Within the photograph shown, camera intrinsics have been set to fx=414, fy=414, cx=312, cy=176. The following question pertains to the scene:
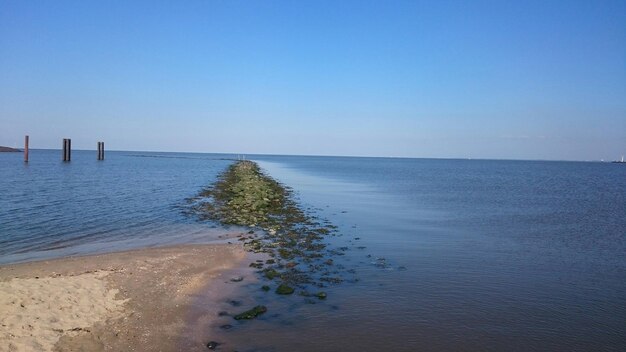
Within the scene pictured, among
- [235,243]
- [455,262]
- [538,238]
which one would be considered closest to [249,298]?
[235,243]

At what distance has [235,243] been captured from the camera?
51.5ft

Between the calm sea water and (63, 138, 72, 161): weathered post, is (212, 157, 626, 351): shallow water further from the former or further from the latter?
(63, 138, 72, 161): weathered post

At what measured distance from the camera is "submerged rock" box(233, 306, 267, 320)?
8516mm

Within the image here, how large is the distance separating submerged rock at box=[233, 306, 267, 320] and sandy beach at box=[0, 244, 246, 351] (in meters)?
1.10

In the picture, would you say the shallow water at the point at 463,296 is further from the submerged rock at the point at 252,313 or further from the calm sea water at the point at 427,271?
the submerged rock at the point at 252,313

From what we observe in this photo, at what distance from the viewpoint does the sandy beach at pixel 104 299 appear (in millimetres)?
7078

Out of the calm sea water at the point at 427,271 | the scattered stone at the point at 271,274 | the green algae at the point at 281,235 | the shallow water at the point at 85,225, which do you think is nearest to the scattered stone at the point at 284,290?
the green algae at the point at 281,235

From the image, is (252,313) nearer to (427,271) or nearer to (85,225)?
(427,271)

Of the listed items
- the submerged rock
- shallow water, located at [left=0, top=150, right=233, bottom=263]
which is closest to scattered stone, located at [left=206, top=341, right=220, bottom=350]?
the submerged rock

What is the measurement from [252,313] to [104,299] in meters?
3.30

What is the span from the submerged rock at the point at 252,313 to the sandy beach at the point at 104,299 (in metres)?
1.10

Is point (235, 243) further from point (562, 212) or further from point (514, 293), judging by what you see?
point (562, 212)

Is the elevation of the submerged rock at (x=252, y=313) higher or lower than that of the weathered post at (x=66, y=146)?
lower

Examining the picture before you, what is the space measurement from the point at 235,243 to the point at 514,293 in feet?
31.5
